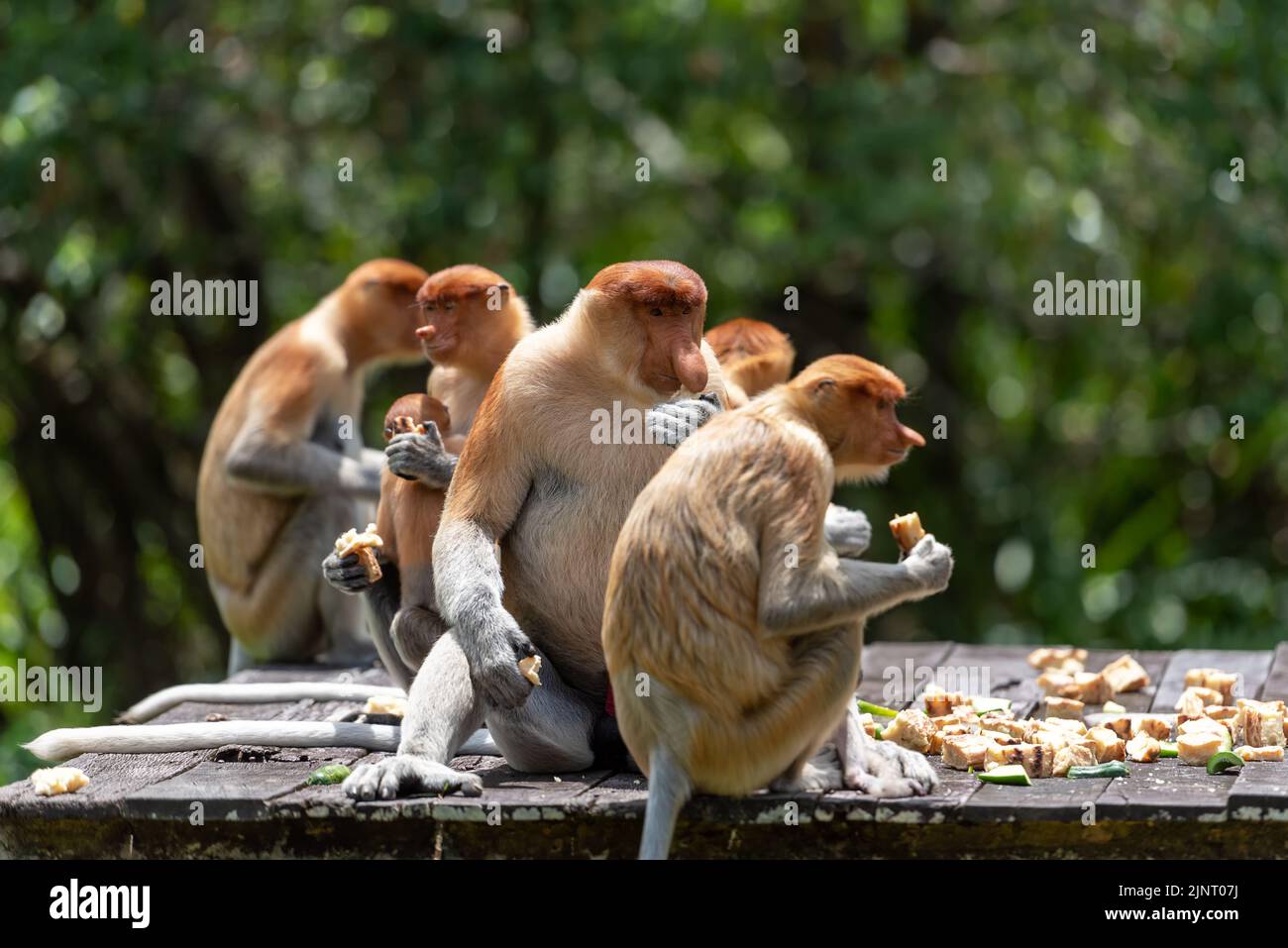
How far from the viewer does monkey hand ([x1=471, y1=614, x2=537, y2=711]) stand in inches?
160

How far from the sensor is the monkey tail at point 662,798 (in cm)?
368

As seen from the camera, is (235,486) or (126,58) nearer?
(235,486)

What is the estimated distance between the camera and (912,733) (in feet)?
14.9

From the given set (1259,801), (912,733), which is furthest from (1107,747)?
(1259,801)

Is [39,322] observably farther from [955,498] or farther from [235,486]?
[955,498]

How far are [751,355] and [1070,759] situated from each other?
2.03 m

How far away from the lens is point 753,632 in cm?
376

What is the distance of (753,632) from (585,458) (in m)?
0.78

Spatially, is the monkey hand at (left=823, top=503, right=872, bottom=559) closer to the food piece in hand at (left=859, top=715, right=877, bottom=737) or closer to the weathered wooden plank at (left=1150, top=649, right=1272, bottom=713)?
the food piece in hand at (left=859, top=715, right=877, bottom=737)

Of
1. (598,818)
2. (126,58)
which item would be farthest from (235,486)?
(598,818)

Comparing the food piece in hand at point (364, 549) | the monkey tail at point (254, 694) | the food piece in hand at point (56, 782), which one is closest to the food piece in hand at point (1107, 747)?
the food piece in hand at point (364, 549)

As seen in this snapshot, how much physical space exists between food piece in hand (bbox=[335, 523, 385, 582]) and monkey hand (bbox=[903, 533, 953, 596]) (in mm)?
1664

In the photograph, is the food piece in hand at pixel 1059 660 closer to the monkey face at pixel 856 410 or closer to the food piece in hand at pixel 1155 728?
the food piece in hand at pixel 1155 728

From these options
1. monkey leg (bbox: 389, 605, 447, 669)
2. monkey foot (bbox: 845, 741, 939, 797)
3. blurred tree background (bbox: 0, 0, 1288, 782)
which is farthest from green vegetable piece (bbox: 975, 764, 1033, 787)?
blurred tree background (bbox: 0, 0, 1288, 782)
